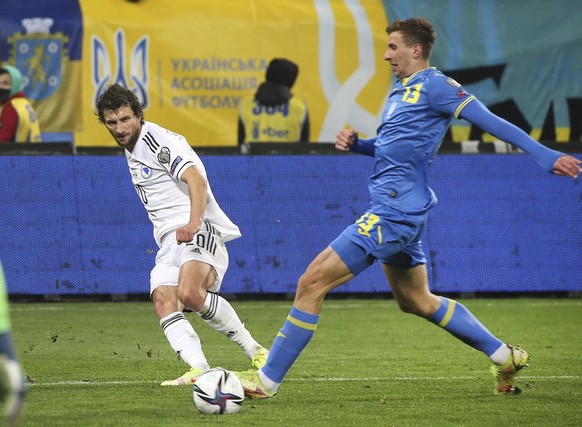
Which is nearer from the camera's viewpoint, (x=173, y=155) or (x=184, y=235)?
(x=184, y=235)

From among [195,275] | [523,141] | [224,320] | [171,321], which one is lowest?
[224,320]

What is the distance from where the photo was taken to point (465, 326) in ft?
25.2

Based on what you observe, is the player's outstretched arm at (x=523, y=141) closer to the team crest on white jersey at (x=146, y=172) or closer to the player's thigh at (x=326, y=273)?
the player's thigh at (x=326, y=273)

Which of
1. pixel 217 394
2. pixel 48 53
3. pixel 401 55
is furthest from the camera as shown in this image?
pixel 48 53

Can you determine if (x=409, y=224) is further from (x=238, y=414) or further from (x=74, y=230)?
(x=74, y=230)

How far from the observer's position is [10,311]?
1293 centimetres

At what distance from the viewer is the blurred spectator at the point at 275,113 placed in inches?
618

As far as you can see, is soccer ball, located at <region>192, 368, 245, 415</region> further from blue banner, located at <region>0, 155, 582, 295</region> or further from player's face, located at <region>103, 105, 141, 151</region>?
blue banner, located at <region>0, 155, 582, 295</region>

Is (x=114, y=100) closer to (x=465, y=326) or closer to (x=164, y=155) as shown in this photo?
(x=164, y=155)

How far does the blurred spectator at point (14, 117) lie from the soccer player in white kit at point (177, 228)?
→ 23.2 feet

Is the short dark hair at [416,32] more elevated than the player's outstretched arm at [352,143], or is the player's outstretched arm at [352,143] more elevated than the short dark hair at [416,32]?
the short dark hair at [416,32]

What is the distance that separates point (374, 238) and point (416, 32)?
1.26 m

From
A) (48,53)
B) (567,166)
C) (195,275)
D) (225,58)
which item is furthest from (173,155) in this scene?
(48,53)

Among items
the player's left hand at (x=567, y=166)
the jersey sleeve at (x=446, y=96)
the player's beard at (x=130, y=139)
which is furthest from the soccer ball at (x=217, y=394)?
the player's left hand at (x=567, y=166)
